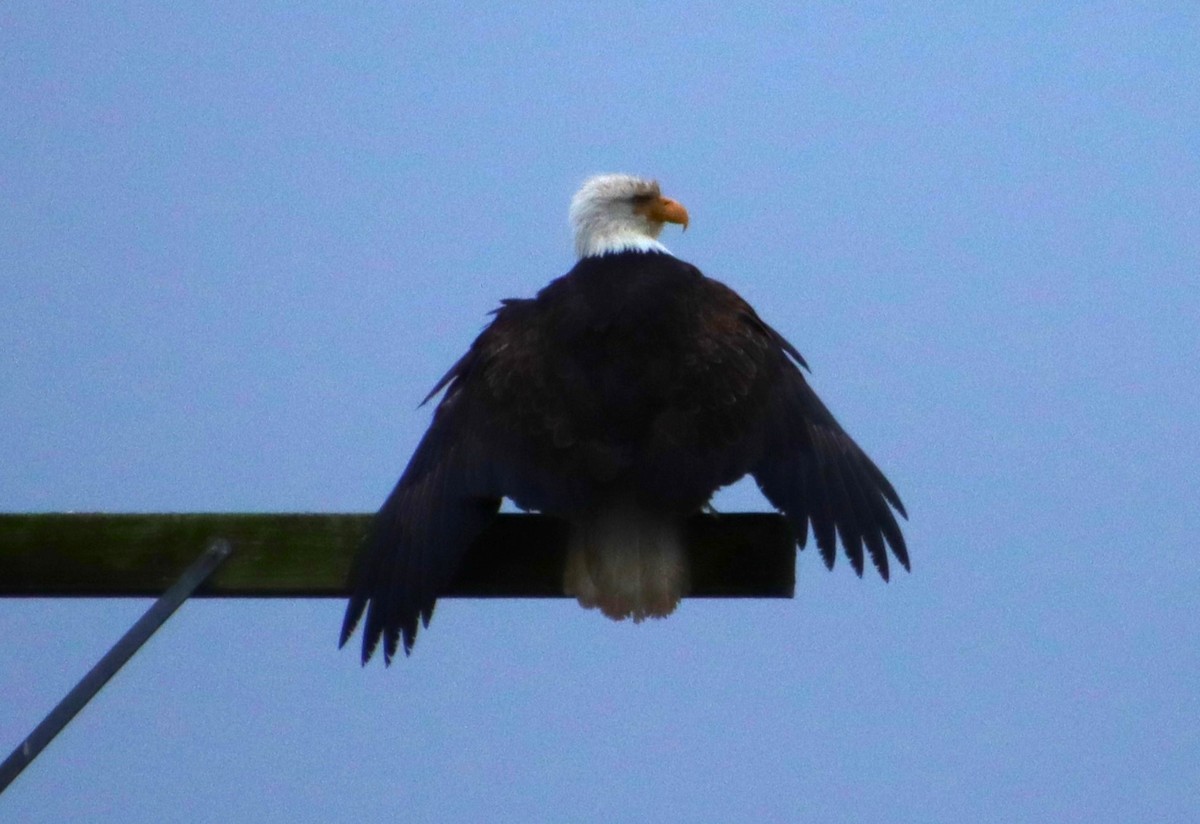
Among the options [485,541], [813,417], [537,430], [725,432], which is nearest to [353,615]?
[485,541]

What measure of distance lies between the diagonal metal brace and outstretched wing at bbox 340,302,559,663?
29 cm

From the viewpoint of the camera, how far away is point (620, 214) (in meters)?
5.50

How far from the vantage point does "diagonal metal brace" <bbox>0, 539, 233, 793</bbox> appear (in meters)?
3.11

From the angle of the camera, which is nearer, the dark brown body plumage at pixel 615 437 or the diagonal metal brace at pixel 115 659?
the diagonal metal brace at pixel 115 659

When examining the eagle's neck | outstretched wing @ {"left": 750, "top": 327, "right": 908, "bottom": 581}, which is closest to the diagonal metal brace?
outstretched wing @ {"left": 750, "top": 327, "right": 908, "bottom": 581}

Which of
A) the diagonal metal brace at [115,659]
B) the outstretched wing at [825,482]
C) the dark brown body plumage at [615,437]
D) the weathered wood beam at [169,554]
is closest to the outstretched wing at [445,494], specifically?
the dark brown body plumage at [615,437]

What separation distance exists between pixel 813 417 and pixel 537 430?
2.13 feet

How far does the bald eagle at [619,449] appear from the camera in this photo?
3.74 m

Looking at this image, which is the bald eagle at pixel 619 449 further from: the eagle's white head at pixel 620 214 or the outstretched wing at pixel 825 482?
the eagle's white head at pixel 620 214

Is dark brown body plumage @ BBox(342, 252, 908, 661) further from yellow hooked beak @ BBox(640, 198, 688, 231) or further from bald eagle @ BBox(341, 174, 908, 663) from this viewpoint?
yellow hooked beak @ BBox(640, 198, 688, 231)

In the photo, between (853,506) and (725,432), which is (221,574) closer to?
(725,432)

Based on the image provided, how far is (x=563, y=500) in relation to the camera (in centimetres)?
375

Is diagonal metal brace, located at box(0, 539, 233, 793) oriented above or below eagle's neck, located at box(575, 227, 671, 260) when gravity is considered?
below

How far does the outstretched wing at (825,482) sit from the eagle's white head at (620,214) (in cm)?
121
